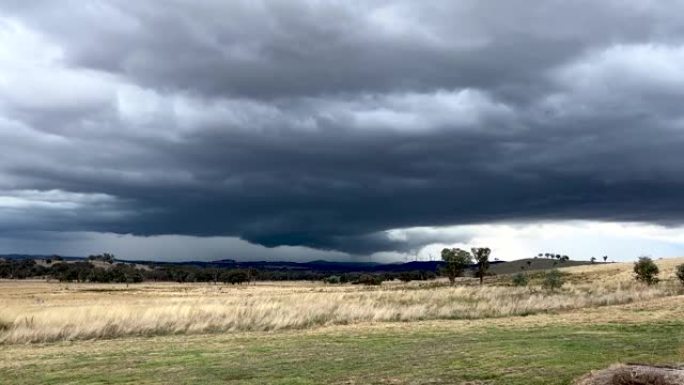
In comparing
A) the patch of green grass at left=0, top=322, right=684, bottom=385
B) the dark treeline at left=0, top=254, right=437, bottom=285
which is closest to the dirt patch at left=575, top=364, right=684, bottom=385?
the patch of green grass at left=0, top=322, right=684, bottom=385

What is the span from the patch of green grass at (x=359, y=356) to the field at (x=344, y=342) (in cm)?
4

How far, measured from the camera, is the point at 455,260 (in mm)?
85625

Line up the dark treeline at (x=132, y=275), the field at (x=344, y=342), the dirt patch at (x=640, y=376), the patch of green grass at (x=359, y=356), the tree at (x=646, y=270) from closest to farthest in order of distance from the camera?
the dirt patch at (x=640, y=376)
the patch of green grass at (x=359, y=356)
the field at (x=344, y=342)
the tree at (x=646, y=270)
the dark treeline at (x=132, y=275)

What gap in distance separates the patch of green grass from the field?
44mm

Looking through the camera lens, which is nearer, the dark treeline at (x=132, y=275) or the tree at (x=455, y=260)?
the tree at (x=455, y=260)

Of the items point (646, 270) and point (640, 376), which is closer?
point (640, 376)

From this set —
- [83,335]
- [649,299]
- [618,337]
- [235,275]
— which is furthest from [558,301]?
[235,275]

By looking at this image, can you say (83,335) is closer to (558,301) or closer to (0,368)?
(0,368)

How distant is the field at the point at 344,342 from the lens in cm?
1420

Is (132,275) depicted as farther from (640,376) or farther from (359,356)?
(640,376)

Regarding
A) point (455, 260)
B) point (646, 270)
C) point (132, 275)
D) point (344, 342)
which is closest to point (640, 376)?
point (344, 342)

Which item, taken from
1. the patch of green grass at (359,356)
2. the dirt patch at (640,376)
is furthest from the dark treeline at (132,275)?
the dirt patch at (640,376)

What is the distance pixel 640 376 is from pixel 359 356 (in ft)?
31.2

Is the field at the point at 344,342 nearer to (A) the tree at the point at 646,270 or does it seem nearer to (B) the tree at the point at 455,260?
Result: (A) the tree at the point at 646,270
